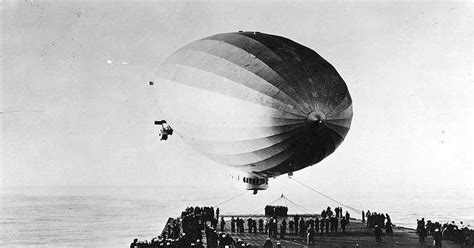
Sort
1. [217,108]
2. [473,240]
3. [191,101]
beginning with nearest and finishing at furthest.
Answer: [217,108], [191,101], [473,240]

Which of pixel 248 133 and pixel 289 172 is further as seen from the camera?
pixel 289 172

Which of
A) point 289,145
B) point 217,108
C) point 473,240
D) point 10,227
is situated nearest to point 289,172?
point 289,145

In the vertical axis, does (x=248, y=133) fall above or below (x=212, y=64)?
below

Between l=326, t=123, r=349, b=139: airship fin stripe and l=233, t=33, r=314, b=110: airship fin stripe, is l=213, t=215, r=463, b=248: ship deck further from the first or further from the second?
l=233, t=33, r=314, b=110: airship fin stripe

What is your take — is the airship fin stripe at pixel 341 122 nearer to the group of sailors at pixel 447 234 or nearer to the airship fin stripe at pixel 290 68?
the airship fin stripe at pixel 290 68

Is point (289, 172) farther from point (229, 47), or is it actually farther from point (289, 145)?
point (229, 47)

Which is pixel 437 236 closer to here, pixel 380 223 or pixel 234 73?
pixel 380 223

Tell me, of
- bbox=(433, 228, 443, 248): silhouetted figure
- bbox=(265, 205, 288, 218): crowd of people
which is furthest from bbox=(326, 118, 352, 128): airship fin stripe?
bbox=(265, 205, 288, 218): crowd of people
